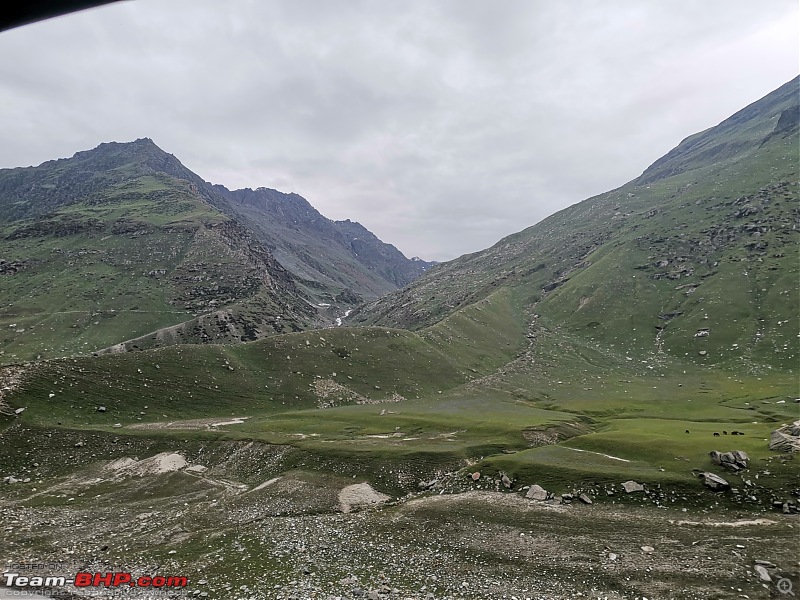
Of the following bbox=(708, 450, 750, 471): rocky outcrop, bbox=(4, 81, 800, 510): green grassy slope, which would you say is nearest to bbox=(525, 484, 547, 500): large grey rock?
bbox=(4, 81, 800, 510): green grassy slope

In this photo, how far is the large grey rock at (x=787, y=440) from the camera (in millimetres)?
44594

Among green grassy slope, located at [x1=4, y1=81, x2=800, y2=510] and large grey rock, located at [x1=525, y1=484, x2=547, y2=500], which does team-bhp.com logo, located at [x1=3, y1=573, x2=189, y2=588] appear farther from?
large grey rock, located at [x1=525, y1=484, x2=547, y2=500]

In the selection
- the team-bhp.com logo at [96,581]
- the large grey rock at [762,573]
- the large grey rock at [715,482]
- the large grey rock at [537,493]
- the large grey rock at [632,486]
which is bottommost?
the large grey rock at [762,573]

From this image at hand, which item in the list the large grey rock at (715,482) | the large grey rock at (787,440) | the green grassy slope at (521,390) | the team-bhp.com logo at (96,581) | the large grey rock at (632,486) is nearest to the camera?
the team-bhp.com logo at (96,581)

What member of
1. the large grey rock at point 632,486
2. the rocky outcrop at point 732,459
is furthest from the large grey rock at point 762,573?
the rocky outcrop at point 732,459

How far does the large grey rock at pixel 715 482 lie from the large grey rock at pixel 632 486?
232 inches

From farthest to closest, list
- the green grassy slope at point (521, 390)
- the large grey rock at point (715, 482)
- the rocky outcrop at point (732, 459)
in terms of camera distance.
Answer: the green grassy slope at point (521, 390) → the rocky outcrop at point (732, 459) → the large grey rock at point (715, 482)

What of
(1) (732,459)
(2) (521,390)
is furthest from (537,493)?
(2) (521,390)

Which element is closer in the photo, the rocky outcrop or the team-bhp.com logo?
the team-bhp.com logo

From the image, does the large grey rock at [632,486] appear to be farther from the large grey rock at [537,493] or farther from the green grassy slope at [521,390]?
the large grey rock at [537,493]

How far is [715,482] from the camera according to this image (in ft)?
130

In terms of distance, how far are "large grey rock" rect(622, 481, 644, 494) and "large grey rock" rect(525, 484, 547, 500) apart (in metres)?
7.53

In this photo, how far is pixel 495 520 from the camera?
122ft

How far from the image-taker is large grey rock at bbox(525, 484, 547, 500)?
134 ft
